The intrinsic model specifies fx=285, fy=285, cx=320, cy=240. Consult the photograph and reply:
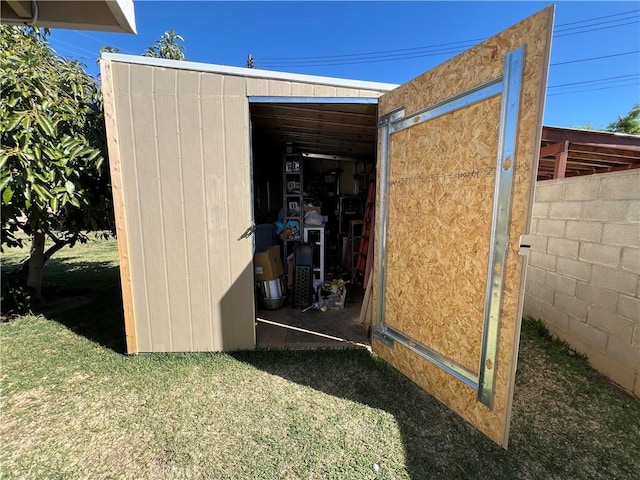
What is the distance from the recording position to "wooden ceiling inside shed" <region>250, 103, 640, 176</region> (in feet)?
9.70

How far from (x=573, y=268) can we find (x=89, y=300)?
20.1ft

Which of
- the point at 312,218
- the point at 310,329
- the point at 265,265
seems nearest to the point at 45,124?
the point at 265,265

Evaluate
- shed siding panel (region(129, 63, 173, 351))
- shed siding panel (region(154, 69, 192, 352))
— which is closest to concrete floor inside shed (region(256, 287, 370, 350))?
shed siding panel (region(154, 69, 192, 352))

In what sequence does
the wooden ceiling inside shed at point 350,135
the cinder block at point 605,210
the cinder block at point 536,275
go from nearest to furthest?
the cinder block at point 605,210
the wooden ceiling inside shed at point 350,135
the cinder block at point 536,275

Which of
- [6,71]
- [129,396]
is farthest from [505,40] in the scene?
[6,71]

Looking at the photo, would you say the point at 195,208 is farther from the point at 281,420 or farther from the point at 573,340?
the point at 573,340

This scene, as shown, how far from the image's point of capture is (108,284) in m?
5.17

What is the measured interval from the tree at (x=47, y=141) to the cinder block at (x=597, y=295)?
15.2 ft

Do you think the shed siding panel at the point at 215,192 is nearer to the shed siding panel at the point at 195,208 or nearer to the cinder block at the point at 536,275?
the shed siding panel at the point at 195,208

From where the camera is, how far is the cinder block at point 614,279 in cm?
217

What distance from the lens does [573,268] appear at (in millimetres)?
2744

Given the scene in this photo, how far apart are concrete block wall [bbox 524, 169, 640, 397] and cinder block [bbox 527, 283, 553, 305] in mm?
12

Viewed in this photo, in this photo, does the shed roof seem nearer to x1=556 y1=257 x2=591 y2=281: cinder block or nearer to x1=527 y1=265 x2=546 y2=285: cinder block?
x1=556 y1=257 x2=591 y2=281: cinder block

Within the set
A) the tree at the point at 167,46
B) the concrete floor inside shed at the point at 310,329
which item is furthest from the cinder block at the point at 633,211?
the tree at the point at 167,46
